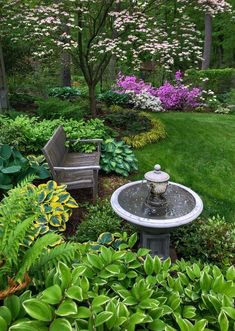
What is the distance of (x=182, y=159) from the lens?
24.9 ft

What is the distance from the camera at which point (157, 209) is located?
156 inches

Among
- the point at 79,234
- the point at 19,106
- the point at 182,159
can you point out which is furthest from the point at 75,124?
the point at 19,106

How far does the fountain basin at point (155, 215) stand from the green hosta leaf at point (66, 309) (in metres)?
1.70

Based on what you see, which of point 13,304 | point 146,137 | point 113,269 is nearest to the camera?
point 13,304

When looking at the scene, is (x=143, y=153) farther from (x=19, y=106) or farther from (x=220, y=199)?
(x=19, y=106)

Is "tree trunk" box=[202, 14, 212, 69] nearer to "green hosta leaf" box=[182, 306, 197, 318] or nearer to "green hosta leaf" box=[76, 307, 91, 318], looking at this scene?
"green hosta leaf" box=[182, 306, 197, 318]

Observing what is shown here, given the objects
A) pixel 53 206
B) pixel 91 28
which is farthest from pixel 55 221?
pixel 91 28

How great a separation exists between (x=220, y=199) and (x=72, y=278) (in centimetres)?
439

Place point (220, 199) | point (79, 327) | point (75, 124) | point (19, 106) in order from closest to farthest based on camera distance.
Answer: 1. point (79, 327)
2. point (220, 199)
3. point (75, 124)
4. point (19, 106)

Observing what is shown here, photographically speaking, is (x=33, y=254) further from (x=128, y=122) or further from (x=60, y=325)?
(x=128, y=122)

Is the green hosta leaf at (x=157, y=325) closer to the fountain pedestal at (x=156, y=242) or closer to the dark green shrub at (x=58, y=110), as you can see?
the fountain pedestal at (x=156, y=242)

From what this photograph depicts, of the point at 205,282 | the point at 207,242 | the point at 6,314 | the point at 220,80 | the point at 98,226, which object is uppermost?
the point at 220,80

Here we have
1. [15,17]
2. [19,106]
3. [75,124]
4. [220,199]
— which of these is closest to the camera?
[220,199]

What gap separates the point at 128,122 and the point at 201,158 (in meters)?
2.43
